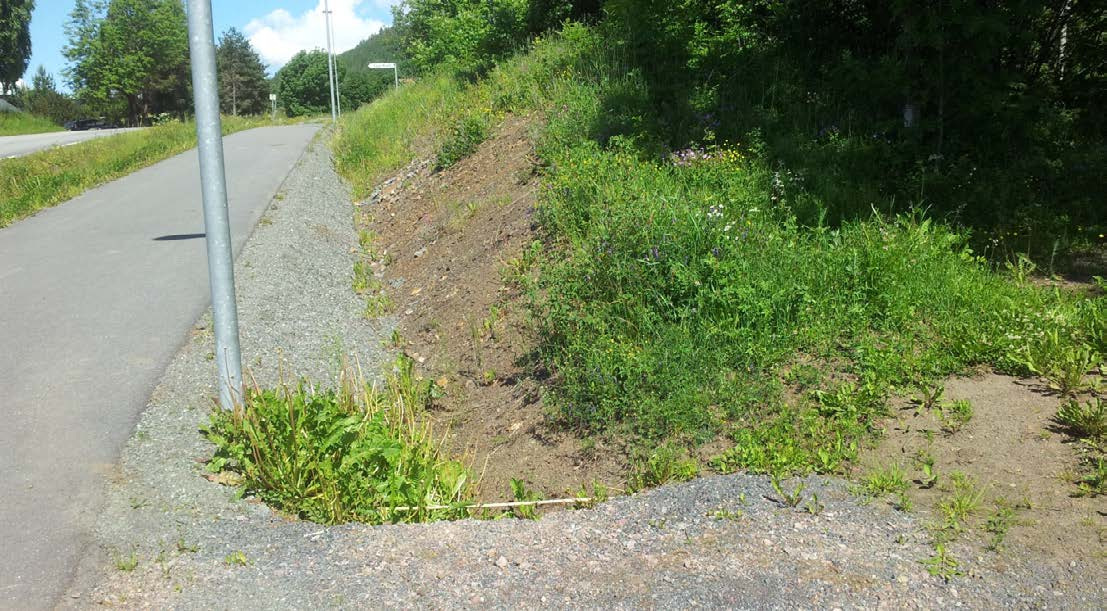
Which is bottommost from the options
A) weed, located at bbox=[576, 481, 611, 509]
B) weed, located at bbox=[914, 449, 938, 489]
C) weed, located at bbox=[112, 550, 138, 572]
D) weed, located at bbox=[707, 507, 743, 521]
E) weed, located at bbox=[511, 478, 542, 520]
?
weed, located at bbox=[511, 478, 542, 520]

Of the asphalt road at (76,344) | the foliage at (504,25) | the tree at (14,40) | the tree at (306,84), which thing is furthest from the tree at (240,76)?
the asphalt road at (76,344)

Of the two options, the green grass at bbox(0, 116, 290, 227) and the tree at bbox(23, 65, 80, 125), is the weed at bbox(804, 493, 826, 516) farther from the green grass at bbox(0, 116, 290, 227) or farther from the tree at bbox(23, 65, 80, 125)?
the tree at bbox(23, 65, 80, 125)

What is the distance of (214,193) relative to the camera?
4441 mm

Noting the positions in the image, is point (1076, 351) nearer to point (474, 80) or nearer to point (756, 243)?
point (756, 243)

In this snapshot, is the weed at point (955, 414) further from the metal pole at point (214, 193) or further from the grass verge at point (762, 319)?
the metal pole at point (214, 193)

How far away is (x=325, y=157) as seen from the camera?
2052cm

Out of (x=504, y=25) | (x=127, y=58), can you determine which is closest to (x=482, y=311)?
(x=504, y=25)

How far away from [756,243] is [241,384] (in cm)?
365

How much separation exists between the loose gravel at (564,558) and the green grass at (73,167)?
9.74 m

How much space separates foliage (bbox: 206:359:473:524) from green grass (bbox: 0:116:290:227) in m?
9.28

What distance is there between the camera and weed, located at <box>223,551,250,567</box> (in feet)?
11.1

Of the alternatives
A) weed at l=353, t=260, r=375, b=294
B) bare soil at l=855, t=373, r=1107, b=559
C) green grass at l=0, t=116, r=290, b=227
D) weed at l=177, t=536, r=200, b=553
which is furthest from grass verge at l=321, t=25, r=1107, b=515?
green grass at l=0, t=116, r=290, b=227

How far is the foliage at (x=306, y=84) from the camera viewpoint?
351 ft

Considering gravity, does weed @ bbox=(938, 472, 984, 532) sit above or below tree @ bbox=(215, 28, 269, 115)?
below
